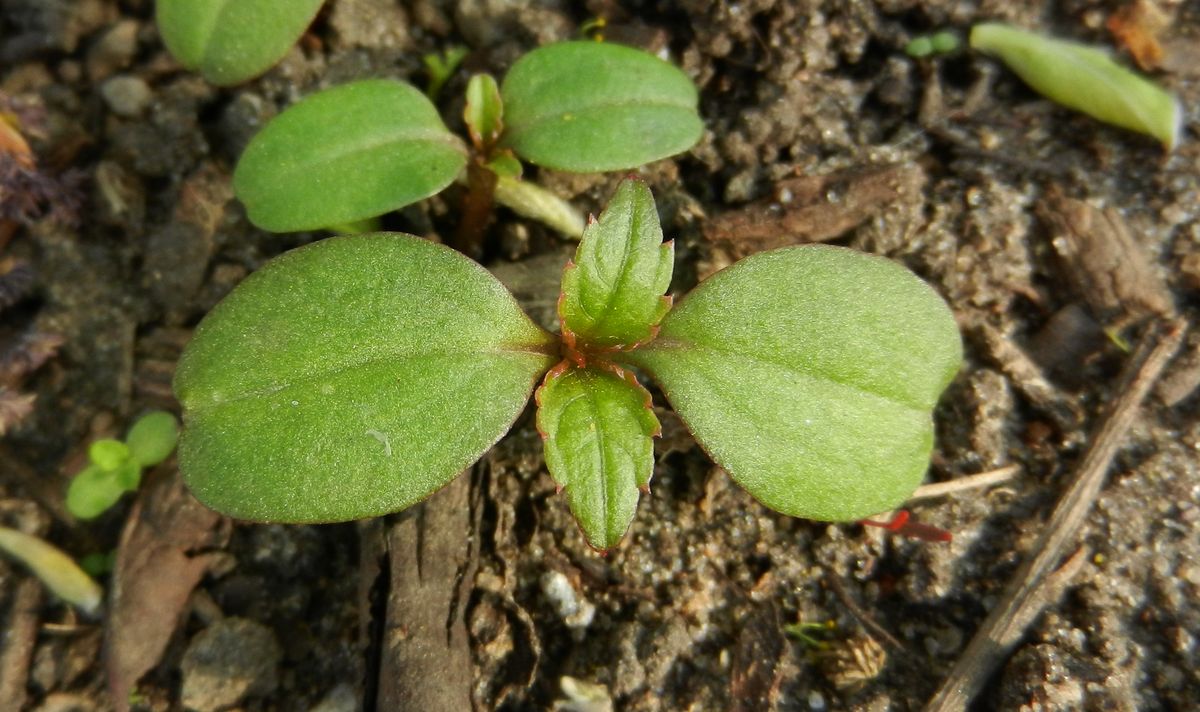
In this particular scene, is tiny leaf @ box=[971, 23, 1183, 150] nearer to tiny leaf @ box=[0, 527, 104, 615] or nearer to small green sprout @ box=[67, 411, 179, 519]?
small green sprout @ box=[67, 411, 179, 519]

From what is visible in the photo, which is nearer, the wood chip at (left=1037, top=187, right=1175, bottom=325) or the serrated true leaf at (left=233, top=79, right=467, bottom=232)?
the serrated true leaf at (left=233, top=79, right=467, bottom=232)

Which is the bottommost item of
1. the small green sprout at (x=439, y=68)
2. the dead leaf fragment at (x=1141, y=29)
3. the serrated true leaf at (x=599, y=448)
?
the serrated true leaf at (x=599, y=448)

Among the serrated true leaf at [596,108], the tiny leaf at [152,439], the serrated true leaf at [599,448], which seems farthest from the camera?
the tiny leaf at [152,439]

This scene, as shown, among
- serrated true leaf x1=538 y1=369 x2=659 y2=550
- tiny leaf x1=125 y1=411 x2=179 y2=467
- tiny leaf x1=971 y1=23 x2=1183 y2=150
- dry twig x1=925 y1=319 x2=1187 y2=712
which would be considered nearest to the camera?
serrated true leaf x1=538 y1=369 x2=659 y2=550

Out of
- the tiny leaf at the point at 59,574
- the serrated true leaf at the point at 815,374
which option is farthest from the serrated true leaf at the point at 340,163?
the tiny leaf at the point at 59,574

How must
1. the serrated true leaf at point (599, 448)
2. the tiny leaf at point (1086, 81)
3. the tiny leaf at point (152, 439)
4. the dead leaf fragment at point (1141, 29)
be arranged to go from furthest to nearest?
Result: the dead leaf fragment at point (1141, 29) < the tiny leaf at point (1086, 81) < the tiny leaf at point (152, 439) < the serrated true leaf at point (599, 448)

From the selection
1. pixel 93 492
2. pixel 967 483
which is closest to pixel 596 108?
pixel 967 483

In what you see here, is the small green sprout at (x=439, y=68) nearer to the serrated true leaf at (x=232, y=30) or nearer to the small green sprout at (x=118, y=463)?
the serrated true leaf at (x=232, y=30)

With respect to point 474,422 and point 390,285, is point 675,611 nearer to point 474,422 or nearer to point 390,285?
point 474,422

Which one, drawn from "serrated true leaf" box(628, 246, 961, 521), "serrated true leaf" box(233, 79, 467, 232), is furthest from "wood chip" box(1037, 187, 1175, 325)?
"serrated true leaf" box(233, 79, 467, 232)
